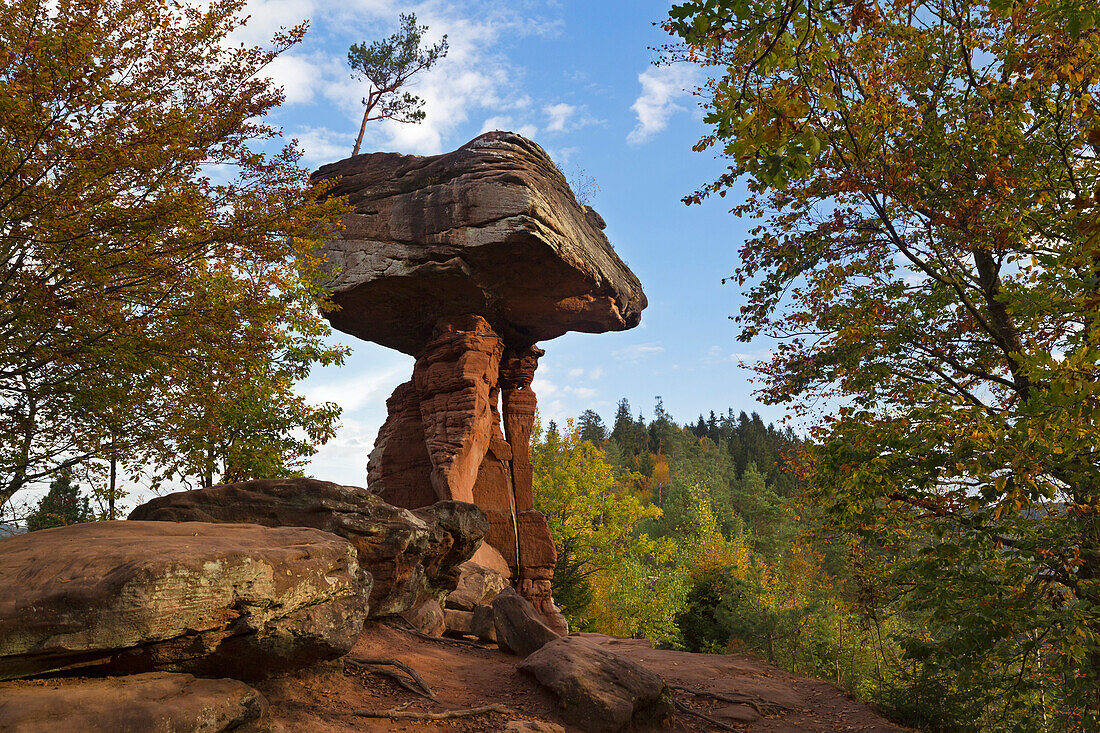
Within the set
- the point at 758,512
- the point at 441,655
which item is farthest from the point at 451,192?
the point at 758,512

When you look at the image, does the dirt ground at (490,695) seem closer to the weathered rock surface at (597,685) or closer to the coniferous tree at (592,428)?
the weathered rock surface at (597,685)

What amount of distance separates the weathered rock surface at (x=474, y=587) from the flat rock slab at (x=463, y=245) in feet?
22.9

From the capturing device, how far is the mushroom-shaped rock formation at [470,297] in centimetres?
1602

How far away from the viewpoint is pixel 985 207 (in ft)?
30.4

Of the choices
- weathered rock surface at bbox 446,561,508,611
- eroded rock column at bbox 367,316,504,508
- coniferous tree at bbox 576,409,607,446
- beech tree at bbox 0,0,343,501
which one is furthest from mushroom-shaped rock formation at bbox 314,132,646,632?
coniferous tree at bbox 576,409,607,446

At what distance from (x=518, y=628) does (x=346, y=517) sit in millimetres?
3671

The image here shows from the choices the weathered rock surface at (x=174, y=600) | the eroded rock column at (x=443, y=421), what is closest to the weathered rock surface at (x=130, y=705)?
the weathered rock surface at (x=174, y=600)

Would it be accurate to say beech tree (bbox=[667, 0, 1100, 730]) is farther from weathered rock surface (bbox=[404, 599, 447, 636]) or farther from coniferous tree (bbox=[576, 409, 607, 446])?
coniferous tree (bbox=[576, 409, 607, 446])

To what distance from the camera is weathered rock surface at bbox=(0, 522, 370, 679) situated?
4805mm

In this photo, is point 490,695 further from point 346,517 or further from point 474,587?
point 474,587

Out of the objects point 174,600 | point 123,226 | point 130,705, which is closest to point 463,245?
point 123,226

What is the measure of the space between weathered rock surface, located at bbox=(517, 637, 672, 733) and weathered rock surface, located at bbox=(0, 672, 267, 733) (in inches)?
157

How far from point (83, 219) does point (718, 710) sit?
1189 cm

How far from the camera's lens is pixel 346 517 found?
8.62 meters
